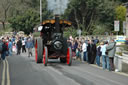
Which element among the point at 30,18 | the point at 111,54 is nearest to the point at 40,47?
the point at 111,54

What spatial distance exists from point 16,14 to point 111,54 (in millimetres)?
48102

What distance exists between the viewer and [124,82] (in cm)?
1181

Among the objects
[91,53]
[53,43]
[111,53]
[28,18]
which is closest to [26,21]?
[28,18]

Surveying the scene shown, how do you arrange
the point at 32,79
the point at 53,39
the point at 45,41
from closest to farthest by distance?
the point at 32,79
the point at 53,39
the point at 45,41

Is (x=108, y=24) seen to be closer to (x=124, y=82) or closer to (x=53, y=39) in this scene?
(x=53, y=39)

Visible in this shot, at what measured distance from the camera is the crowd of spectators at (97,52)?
1606 centimetres

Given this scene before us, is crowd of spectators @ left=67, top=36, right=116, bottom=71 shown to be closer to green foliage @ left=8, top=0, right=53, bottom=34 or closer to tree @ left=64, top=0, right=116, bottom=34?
tree @ left=64, top=0, right=116, bottom=34

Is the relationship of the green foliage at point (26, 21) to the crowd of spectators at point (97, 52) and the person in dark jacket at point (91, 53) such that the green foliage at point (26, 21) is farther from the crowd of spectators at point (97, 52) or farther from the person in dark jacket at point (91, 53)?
the person in dark jacket at point (91, 53)

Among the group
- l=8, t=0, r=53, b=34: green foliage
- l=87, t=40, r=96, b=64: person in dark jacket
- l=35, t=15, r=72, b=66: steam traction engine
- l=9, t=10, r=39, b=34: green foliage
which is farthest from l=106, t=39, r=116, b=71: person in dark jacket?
l=9, t=10, r=39, b=34: green foliage

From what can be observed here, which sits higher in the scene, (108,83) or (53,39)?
(53,39)

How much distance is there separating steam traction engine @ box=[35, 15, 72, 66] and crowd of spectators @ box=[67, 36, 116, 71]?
1.88 meters

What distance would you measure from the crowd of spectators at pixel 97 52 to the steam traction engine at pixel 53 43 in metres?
1.88

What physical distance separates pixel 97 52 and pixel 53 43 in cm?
278

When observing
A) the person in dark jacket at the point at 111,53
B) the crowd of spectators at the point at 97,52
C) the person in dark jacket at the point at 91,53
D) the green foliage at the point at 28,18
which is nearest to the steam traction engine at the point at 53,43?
the crowd of spectators at the point at 97,52
